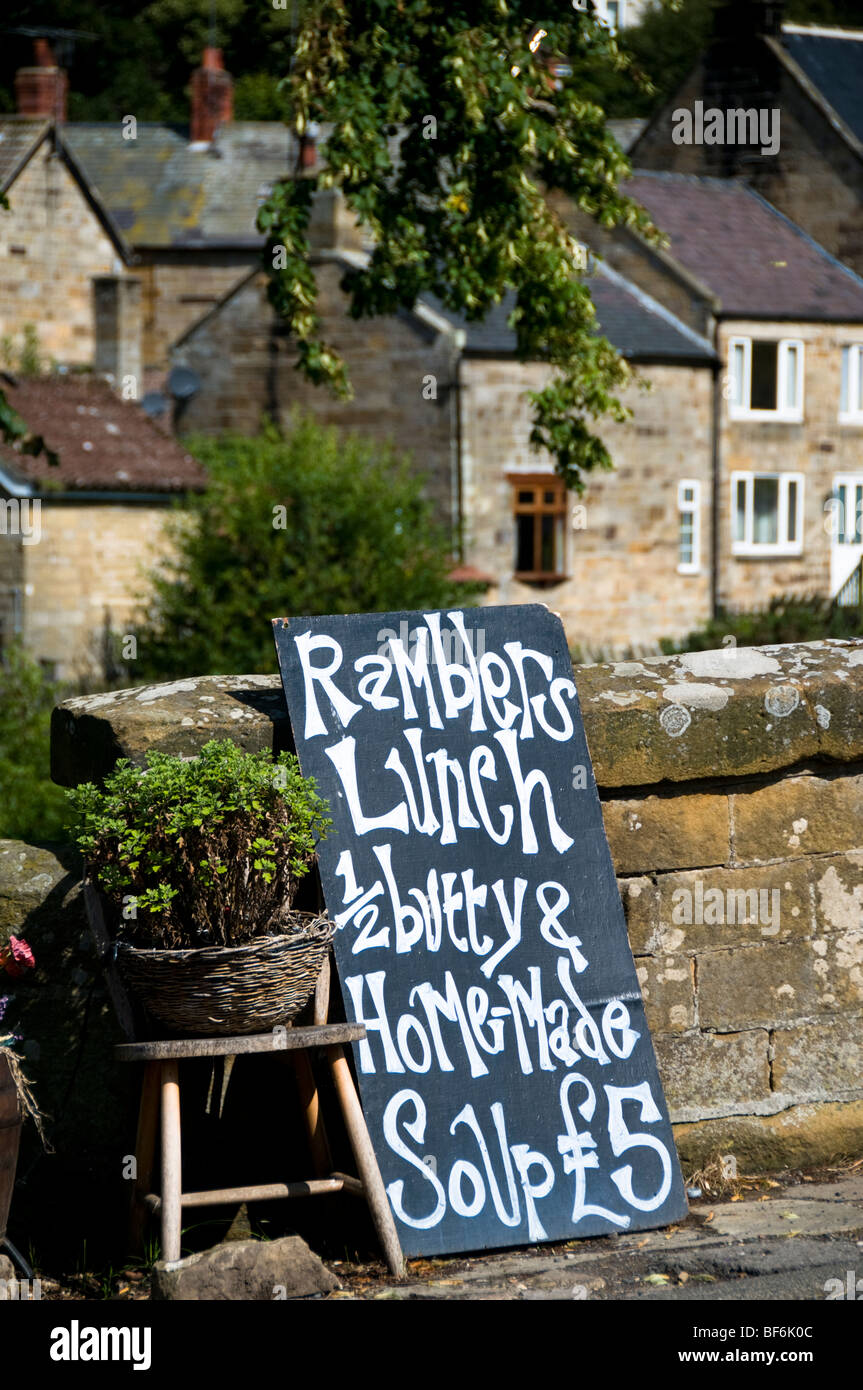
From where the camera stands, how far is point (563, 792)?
447 cm

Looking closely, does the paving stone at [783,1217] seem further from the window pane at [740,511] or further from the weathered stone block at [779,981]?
the window pane at [740,511]

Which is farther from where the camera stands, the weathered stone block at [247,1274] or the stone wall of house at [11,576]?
the stone wall of house at [11,576]

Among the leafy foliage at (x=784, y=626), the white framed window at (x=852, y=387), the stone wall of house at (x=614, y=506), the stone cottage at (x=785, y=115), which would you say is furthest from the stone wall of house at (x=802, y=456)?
the stone cottage at (x=785, y=115)

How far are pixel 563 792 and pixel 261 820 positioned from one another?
0.94 m

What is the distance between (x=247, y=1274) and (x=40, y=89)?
129 ft

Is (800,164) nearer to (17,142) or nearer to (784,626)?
(784,626)

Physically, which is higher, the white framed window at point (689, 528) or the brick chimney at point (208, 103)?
the brick chimney at point (208, 103)

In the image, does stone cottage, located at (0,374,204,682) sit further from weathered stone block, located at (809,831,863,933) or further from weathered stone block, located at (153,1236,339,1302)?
weathered stone block, located at (153,1236,339,1302)

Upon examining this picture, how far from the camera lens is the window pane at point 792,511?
96.8 ft

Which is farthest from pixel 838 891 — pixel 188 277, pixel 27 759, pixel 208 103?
pixel 208 103

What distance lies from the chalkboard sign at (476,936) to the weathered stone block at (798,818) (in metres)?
0.50

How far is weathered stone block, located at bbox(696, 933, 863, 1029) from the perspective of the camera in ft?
15.4

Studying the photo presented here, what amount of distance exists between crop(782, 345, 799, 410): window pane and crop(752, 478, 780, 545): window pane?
4.57 feet

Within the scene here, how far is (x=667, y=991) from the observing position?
15.2ft
